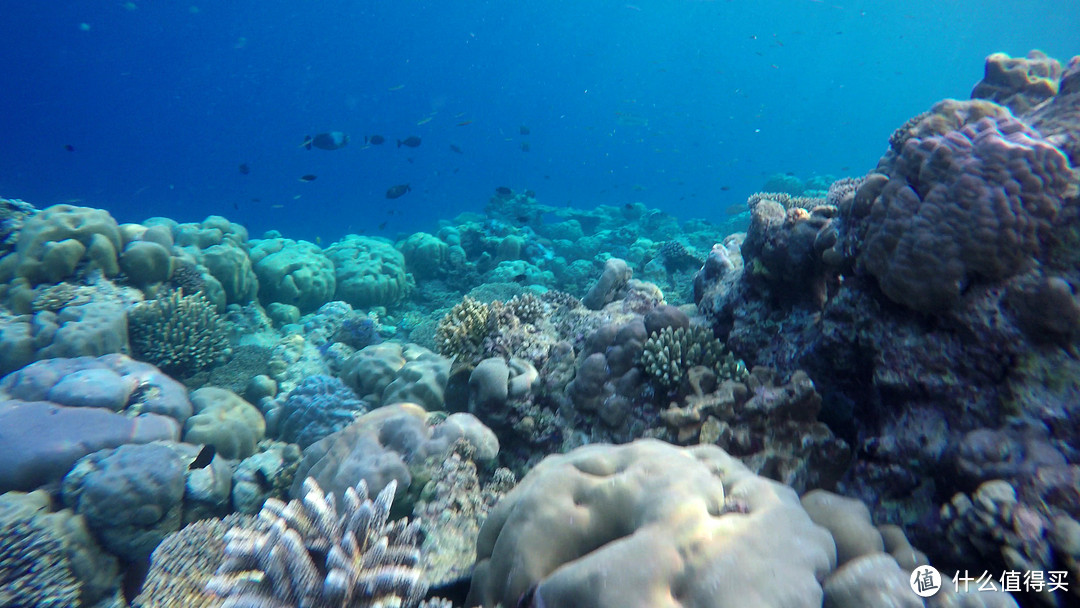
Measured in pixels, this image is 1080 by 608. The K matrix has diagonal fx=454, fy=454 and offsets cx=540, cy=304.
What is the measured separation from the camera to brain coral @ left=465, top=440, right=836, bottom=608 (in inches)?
72.9

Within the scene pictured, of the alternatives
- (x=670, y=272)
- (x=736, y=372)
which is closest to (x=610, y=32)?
(x=670, y=272)

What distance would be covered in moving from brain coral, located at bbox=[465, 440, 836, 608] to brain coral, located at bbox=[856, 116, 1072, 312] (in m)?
1.71

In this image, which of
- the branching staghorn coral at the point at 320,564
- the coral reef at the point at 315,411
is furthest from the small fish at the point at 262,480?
the branching staghorn coral at the point at 320,564

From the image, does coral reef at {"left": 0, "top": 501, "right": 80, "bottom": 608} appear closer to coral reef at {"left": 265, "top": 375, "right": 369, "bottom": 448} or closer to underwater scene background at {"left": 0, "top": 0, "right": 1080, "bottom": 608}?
underwater scene background at {"left": 0, "top": 0, "right": 1080, "bottom": 608}

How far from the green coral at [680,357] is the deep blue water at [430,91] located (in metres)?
58.4

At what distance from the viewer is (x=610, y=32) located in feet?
444

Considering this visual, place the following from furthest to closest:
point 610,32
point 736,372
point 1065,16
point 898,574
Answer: point 610,32
point 1065,16
point 736,372
point 898,574

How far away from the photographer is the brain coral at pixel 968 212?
2.71m

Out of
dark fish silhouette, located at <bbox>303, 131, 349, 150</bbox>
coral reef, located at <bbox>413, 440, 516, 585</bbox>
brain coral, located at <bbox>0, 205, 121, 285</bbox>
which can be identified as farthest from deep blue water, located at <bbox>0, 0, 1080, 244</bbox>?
coral reef, located at <bbox>413, 440, 516, 585</bbox>

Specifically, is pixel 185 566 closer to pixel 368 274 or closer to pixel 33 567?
pixel 33 567

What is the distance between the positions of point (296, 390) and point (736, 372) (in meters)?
5.78

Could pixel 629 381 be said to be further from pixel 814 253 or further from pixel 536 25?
pixel 536 25

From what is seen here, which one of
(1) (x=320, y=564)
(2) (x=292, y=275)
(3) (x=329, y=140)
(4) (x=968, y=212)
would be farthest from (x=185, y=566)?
(3) (x=329, y=140)

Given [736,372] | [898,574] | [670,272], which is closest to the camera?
[898,574]
